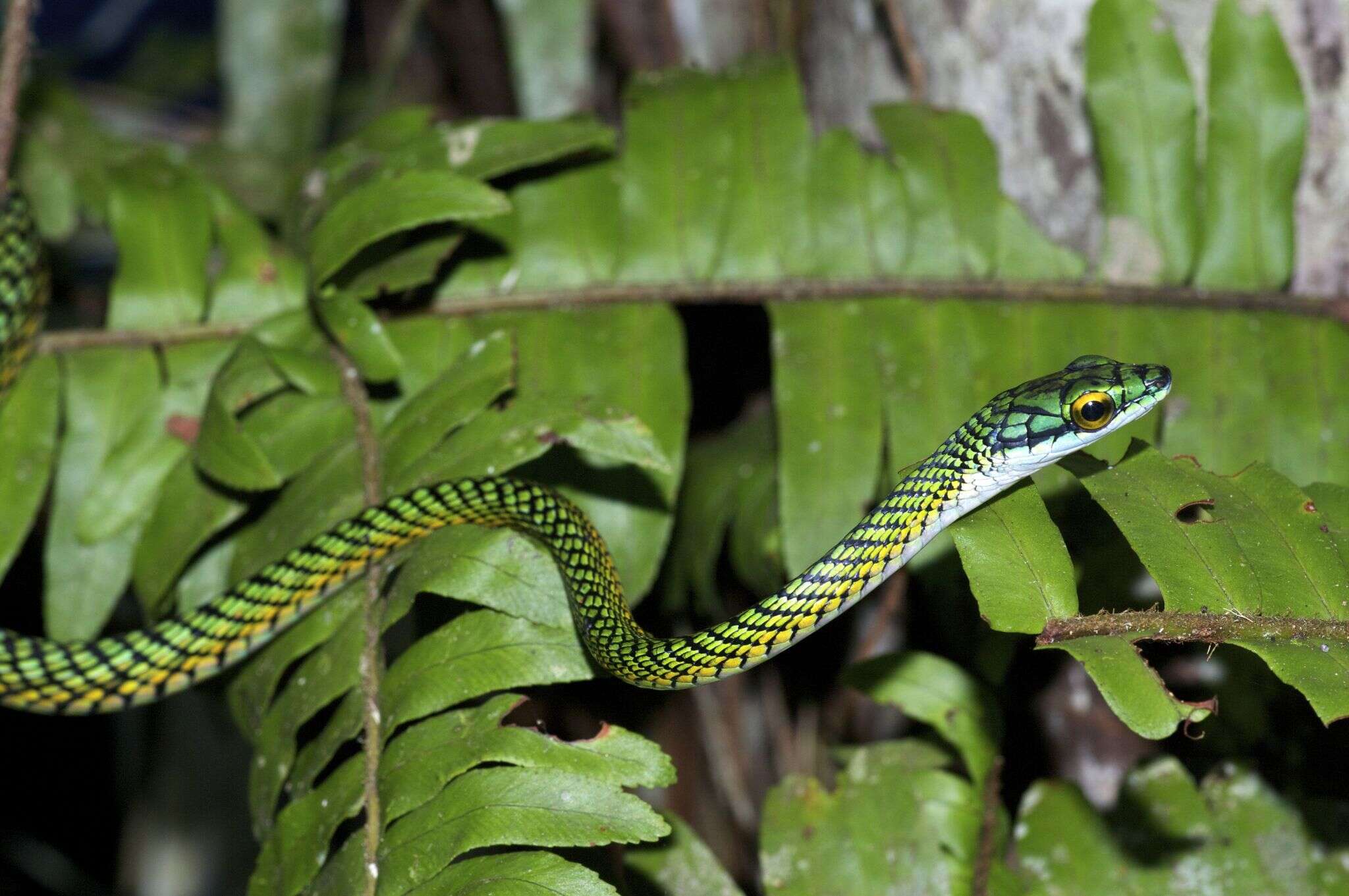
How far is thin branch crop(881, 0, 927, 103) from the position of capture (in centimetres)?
397

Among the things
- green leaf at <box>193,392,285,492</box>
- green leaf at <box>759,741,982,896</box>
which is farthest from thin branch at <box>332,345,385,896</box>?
green leaf at <box>759,741,982,896</box>

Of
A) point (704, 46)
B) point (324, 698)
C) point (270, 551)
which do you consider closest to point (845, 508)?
point (324, 698)

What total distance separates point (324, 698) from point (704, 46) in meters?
3.99

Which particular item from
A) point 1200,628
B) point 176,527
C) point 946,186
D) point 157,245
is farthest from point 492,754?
point 946,186

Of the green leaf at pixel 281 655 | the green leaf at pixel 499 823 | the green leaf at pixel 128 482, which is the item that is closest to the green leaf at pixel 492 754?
the green leaf at pixel 499 823

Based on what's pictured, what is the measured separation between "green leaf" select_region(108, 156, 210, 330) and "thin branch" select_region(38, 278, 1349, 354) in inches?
2.9

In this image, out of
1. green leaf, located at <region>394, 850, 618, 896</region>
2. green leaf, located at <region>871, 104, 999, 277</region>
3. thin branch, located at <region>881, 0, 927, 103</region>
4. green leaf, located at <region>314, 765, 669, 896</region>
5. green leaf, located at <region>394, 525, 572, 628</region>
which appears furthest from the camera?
thin branch, located at <region>881, 0, 927, 103</region>

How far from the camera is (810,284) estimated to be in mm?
3465

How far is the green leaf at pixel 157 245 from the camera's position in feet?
11.5

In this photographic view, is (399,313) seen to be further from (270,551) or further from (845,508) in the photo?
(845,508)

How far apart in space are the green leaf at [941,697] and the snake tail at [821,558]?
0.43 m

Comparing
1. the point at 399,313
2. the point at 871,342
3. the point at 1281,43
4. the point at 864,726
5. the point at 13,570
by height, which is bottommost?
the point at 864,726

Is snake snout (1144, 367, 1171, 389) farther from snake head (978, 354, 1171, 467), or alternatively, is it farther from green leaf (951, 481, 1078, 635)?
green leaf (951, 481, 1078, 635)

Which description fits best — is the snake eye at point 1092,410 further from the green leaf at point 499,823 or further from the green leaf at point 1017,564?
the green leaf at point 499,823
